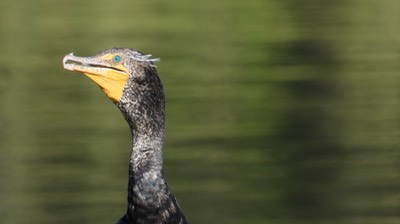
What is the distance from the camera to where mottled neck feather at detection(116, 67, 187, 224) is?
285 inches

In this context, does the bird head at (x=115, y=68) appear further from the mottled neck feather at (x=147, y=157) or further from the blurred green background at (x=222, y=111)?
the blurred green background at (x=222, y=111)

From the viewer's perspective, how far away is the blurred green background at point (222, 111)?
1095 centimetres

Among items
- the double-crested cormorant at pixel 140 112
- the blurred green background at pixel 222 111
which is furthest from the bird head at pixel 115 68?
the blurred green background at pixel 222 111

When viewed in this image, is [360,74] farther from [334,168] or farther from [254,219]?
[254,219]

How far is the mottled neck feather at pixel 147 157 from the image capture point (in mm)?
7246

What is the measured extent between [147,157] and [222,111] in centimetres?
636

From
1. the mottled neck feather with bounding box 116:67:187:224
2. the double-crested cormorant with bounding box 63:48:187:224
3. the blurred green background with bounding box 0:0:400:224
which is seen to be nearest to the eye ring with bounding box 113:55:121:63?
the double-crested cormorant with bounding box 63:48:187:224

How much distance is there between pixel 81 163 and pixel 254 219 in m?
2.18

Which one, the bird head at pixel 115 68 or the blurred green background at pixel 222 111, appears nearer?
the bird head at pixel 115 68

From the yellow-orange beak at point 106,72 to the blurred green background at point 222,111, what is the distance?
3097mm

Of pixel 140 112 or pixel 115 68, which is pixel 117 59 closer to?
pixel 115 68

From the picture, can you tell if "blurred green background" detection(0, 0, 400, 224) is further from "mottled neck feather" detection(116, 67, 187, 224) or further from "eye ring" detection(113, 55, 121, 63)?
"eye ring" detection(113, 55, 121, 63)

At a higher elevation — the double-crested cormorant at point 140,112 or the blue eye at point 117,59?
the blue eye at point 117,59

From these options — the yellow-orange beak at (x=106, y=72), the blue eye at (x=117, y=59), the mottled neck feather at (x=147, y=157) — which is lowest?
the mottled neck feather at (x=147, y=157)
